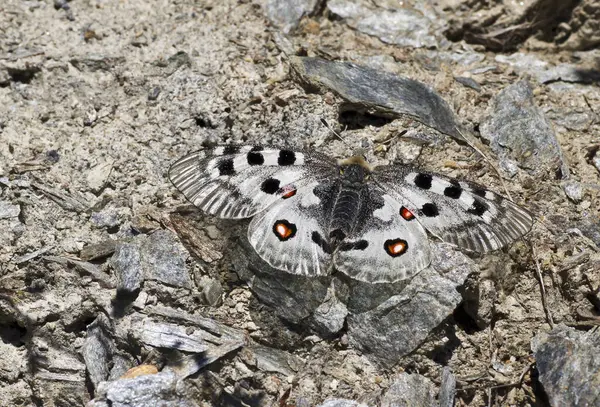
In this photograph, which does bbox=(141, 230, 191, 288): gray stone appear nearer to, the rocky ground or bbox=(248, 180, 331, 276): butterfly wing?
the rocky ground

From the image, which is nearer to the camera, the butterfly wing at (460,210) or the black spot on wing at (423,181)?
the butterfly wing at (460,210)

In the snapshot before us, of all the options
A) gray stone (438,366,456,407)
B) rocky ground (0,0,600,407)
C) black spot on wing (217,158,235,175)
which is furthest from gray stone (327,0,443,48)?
gray stone (438,366,456,407)

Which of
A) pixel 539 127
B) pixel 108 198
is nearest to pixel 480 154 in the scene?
pixel 539 127

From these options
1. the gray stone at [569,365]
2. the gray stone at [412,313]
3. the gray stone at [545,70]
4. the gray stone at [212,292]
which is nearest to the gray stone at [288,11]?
the gray stone at [545,70]

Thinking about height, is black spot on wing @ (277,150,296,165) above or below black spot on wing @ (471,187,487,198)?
below

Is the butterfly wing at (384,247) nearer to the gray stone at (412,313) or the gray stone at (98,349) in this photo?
the gray stone at (412,313)

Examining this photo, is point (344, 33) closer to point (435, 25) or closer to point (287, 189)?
point (435, 25)

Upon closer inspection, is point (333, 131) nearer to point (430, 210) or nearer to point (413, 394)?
point (430, 210)
